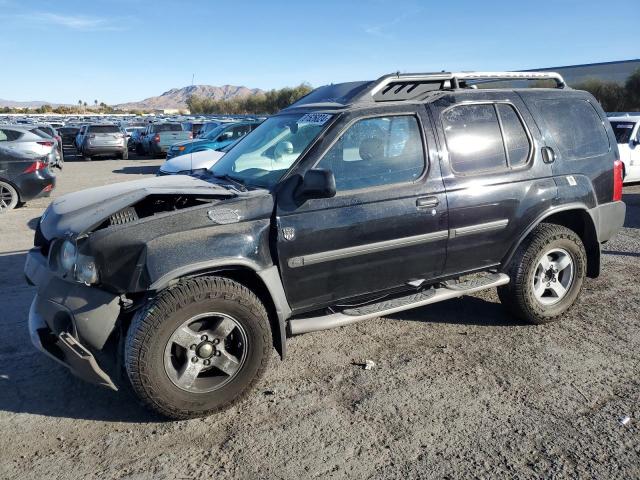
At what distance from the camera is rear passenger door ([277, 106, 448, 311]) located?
3.55 meters

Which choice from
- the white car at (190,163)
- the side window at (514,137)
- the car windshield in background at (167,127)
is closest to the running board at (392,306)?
the side window at (514,137)

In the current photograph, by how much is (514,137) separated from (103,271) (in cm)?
334

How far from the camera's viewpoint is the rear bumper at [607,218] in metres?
4.77

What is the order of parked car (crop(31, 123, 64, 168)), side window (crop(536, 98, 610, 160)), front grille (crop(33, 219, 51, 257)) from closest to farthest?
front grille (crop(33, 219, 51, 257)) < side window (crop(536, 98, 610, 160)) < parked car (crop(31, 123, 64, 168))

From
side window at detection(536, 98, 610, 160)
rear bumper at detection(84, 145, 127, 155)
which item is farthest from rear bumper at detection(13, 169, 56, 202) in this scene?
rear bumper at detection(84, 145, 127, 155)

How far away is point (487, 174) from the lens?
13.8 feet

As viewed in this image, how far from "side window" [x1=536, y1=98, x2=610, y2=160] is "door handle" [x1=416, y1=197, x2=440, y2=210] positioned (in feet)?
4.68

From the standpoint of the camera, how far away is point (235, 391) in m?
3.41

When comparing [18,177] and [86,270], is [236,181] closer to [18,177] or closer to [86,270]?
[86,270]

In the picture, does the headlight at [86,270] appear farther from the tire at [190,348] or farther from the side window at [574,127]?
the side window at [574,127]

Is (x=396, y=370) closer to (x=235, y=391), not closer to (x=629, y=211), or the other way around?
(x=235, y=391)

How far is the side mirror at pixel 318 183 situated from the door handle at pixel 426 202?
0.78 m

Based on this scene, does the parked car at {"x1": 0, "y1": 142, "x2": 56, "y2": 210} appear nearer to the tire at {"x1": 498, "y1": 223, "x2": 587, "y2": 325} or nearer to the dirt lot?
the dirt lot

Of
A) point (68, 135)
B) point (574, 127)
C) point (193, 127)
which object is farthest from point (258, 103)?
point (574, 127)
